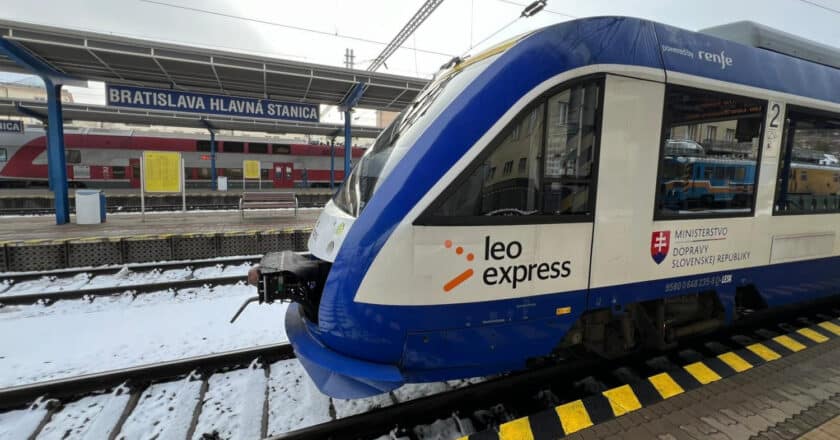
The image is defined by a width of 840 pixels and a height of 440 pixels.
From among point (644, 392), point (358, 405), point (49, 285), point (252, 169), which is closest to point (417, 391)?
point (358, 405)

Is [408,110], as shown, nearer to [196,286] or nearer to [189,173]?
[196,286]

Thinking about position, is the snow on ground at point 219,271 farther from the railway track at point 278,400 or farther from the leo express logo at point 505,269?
the leo express logo at point 505,269

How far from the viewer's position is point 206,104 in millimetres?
11219

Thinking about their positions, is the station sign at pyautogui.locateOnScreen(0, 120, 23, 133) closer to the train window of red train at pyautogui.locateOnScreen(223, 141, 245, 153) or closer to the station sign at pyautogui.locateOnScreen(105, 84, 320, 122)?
the train window of red train at pyautogui.locateOnScreen(223, 141, 245, 153)

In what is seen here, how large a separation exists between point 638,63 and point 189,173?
91.8ft

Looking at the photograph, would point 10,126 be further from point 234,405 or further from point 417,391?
point 417,391

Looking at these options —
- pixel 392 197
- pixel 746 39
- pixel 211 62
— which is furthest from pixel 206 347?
pixel 211 62

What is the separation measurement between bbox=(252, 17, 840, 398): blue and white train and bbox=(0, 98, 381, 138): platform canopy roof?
39.7ft

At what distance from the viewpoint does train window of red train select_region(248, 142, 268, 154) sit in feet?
88.0

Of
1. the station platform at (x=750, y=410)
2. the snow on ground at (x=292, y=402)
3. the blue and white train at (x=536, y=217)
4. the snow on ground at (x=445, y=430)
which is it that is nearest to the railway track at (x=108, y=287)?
the snow on ground at (x=292, y=402)

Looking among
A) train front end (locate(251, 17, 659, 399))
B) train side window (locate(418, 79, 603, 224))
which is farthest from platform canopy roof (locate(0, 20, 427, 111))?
train side window (locate(418, 79, 603, 224))

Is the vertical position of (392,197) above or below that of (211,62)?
below

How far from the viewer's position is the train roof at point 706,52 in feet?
9.40

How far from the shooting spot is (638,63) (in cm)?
299
